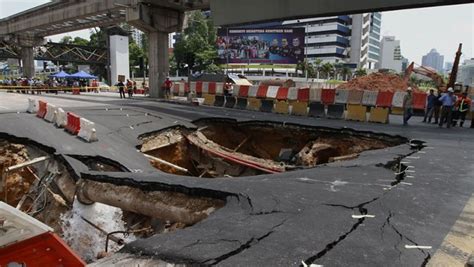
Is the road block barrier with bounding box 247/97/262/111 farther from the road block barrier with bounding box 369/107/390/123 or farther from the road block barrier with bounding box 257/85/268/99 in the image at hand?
the road block barrier with bounding box 369/107/390/123

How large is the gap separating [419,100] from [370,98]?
356cm

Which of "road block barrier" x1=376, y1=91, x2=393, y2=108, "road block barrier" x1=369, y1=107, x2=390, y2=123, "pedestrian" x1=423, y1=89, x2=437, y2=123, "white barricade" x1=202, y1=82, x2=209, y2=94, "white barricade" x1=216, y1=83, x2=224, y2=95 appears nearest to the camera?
"pedestrian" x1=423, y1=89, x2=437, y2=123

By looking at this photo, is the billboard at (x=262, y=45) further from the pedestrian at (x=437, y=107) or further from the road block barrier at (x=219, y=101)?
the pedestrian at (x=437, y=107)

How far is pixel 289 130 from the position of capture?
1552cm

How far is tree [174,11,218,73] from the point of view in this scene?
267 feet

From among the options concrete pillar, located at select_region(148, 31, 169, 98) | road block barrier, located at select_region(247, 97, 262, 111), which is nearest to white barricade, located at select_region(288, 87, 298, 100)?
road block barrier, located at select_region(247, 97, 262, 111)

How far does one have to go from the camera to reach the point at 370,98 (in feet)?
60.5

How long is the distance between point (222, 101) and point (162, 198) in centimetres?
1818

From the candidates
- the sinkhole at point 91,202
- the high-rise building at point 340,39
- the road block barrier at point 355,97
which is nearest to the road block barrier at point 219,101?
the road block barrier at point 355,97

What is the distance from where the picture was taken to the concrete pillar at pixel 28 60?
46.1 m

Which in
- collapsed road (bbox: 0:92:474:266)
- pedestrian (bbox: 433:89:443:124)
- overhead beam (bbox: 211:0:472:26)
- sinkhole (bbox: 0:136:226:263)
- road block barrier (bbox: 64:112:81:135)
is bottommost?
sinkhole (bbox: 0:136:226:263)

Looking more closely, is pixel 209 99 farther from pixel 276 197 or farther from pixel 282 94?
pixel 276 197

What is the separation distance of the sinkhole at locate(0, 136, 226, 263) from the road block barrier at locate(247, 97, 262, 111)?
1363 centimetres

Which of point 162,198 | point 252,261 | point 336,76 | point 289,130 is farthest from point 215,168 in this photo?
point 336,76
